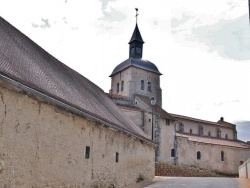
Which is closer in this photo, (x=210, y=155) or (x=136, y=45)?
(x=210, y=155)

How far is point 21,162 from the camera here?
28.5 feet

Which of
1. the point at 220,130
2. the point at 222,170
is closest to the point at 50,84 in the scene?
the point at 222,170

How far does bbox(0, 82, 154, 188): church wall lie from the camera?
8.38 m

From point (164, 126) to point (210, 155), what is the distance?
7571 mm

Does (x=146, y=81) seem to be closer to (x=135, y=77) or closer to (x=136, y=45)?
(x=135, y=77)

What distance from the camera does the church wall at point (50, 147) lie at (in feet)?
27.5

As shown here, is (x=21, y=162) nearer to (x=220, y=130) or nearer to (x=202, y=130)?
(x=202, y=130)

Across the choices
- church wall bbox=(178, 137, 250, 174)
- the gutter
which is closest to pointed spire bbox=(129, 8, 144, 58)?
church wall bbox=(178, 137, 250, 174)

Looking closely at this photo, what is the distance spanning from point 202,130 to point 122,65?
50.0 feet

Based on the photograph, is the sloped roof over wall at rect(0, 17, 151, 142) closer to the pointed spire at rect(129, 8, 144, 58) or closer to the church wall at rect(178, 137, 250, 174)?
the church wall at rect(178, 137, 250, 174)

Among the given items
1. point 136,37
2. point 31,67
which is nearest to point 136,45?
point 136,37

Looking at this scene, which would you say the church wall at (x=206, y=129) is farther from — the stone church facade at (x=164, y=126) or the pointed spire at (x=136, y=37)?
the pointed spire at (x=136, y=37)

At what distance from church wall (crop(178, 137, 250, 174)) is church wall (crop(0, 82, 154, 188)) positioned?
25.2 m

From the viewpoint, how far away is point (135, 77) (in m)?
44.8
